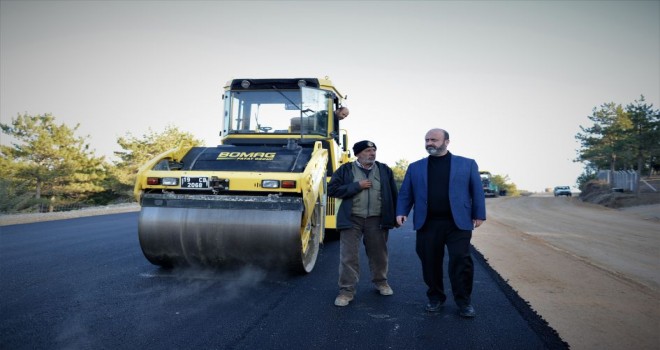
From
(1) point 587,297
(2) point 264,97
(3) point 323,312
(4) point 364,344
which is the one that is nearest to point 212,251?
(3) point 323,312

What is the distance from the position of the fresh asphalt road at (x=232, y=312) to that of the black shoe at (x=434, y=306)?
9 cm

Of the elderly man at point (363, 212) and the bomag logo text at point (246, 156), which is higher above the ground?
the bomag logo text at point (246, 156)

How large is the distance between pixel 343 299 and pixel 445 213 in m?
1.27

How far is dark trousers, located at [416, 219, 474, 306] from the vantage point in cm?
395

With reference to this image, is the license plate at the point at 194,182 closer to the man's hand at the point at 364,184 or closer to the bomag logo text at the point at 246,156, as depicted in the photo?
the bomag logo text at the point at 246,156

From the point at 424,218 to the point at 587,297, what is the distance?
6.63 ft

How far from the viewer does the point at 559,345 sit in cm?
313

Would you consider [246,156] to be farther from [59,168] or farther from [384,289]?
[59,168]

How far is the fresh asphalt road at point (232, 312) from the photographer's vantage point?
3.19m

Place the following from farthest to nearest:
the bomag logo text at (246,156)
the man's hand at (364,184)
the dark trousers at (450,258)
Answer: the bomag logo text at (246,156), the man's hand at (364,184), the dark trousers at (450,258)

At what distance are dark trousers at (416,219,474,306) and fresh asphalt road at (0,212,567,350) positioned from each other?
217 millimetres

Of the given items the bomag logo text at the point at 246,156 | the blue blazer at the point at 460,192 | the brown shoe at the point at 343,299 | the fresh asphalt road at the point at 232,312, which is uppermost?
the bomag logo text at the point at 246,156

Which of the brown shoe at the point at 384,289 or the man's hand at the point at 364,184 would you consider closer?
→ the man's hand at the point at 364,184

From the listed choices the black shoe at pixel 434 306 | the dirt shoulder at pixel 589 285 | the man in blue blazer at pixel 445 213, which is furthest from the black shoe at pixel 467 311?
the dirt shoulder at pixel 589 285
